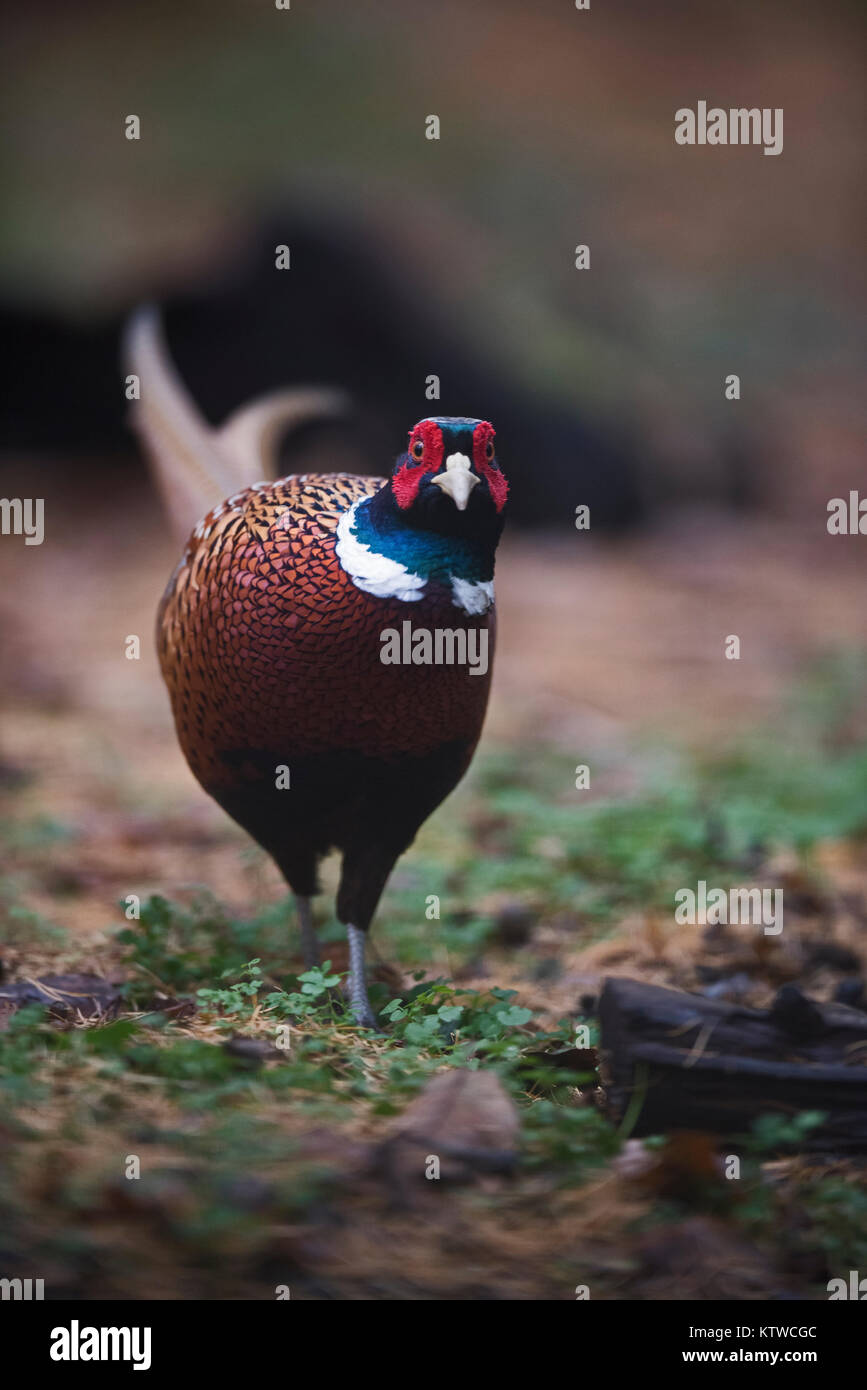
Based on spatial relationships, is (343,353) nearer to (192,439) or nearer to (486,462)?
(192,439)

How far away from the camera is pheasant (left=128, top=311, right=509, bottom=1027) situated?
296 centimetres

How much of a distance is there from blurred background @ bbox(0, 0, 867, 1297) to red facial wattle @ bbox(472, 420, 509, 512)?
7.98 feet

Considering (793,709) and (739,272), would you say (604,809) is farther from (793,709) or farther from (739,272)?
(739,272)

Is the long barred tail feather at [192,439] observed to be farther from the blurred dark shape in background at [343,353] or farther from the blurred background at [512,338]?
the blurred dark shape in background at [343,353]

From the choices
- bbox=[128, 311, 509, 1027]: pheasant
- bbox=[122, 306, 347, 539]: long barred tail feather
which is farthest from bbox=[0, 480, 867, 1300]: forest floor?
bbox=[122, 306, 347, 539]: long barred tail feather

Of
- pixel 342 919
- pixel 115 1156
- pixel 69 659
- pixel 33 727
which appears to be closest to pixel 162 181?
pixel 69 659

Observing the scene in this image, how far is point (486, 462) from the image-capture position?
295 centimetres

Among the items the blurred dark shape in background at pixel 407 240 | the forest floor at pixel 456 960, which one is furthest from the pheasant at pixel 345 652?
the blurred dark shape in background at pixel 407 240

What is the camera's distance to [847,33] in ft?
35.6

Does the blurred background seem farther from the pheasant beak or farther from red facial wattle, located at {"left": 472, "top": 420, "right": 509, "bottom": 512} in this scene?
the pheasant beak

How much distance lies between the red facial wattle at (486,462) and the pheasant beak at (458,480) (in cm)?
5

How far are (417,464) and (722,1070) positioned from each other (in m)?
1.40

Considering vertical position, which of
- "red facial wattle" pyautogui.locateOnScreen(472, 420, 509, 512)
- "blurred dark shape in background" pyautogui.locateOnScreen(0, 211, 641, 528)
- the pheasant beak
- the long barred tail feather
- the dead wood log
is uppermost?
"blurred dark shape in background" pyautogui.locateOnScreen(0, 211, 641, 528)

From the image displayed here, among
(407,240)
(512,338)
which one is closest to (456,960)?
(512,338)
